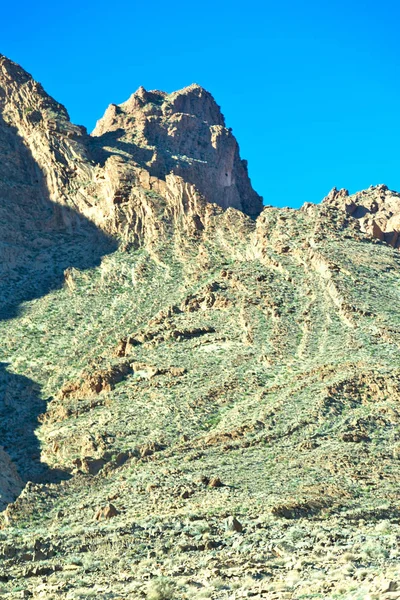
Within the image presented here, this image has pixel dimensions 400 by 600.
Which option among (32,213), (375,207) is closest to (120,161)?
(32,213)

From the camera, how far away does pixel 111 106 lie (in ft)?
529

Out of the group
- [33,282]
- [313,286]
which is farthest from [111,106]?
[313,286]

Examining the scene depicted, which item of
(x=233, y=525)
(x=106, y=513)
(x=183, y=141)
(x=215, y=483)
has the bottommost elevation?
(x=106, y=513)

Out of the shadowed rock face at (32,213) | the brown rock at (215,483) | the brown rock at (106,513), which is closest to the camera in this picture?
the brown rock at (106,513)

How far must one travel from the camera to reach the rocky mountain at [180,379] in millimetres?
43344

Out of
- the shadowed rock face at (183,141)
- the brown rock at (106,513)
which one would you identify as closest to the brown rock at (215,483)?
the brown rock at (106,513)

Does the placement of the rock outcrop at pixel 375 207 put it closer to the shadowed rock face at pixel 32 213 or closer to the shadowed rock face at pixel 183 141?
the shadowed rock face at pixel 183 141

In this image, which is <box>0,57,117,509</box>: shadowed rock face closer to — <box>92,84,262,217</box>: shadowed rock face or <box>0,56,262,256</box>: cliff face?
<box>0,56,262,256</box>: cliff face

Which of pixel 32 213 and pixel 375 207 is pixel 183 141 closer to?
pixel 375 207

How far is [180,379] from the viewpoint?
82.8 m

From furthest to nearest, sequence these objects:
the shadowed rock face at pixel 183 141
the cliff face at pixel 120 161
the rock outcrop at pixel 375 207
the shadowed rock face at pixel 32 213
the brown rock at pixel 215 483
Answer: the shadowed rock face at pixel 183 141
the rock outcrop at pixel 375 207
the cliff face at pixel 120 161
the shadowed rock face at pixel 32 213
the brown rock at pixel 215 483

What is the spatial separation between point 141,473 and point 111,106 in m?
102

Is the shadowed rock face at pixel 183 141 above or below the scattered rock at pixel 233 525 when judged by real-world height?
above

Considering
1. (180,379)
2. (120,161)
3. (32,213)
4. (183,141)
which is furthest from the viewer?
(183,141)
